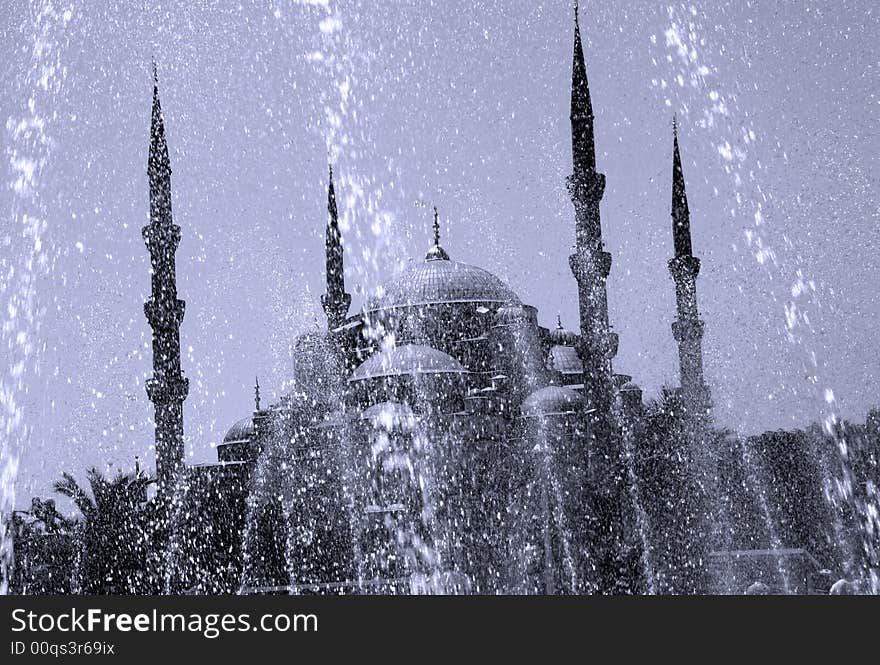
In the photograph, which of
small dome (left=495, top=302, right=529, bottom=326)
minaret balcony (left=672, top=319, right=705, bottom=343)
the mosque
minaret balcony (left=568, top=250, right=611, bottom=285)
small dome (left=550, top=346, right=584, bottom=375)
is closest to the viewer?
the mosque

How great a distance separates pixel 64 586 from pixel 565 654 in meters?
10.9

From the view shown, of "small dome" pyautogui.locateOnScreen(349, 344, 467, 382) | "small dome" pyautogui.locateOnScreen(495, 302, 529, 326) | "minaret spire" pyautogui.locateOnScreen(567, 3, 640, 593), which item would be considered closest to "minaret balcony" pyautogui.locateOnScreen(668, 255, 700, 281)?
"minaret spire" pyautogui.locateOnScreen(567, 3, 640, 593)

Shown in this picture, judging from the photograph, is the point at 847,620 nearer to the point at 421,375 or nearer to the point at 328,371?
the point at 421,375

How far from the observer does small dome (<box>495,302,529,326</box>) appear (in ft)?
90.3

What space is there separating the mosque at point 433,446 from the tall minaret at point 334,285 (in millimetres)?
43

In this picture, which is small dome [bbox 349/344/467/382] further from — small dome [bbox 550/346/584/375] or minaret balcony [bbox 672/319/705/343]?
minaret balcony [bbox 672/319/705/343]

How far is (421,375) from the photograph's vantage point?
25688 mm

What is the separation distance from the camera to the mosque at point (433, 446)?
66.6 feet

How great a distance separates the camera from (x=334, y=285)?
29.1 metres

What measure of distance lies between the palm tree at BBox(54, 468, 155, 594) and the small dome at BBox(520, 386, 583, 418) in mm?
10474

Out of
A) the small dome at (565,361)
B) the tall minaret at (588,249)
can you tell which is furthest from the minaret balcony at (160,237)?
the small dome at (565,361)

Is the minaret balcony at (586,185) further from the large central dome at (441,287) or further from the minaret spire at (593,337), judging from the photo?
the large central dome at (441,287)

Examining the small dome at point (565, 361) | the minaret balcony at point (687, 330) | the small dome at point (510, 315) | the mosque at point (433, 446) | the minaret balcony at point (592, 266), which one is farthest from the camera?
the small dome at point (565, 361)

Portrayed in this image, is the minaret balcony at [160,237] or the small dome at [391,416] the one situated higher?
the minaret balcony at [160,237]
